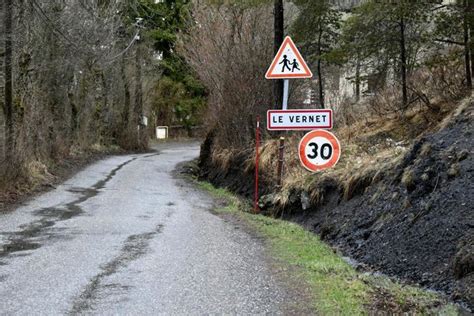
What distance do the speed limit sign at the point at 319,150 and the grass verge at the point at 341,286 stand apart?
74.2 inches

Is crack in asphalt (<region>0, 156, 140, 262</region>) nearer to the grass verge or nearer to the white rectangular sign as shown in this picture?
the grass verge

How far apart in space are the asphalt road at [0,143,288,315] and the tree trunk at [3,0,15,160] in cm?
196

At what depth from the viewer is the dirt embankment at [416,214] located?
614 centimetres

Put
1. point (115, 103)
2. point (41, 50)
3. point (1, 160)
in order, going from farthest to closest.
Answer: point (115, 103), point (41, 50), point (1, 160)

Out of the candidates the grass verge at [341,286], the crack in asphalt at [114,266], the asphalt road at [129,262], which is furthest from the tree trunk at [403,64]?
the crack in asphalt at [114,266]

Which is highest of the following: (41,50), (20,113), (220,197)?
(41,50)

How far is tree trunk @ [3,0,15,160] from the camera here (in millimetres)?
14703

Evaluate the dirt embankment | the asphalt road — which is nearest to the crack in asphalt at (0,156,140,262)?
the asphalt road

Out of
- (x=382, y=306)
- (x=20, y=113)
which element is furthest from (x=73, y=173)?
(x=382, y=306)

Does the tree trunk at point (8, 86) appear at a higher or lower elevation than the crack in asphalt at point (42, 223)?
higher

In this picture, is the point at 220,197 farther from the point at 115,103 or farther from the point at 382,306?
the point at 115,103

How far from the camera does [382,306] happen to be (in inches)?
222

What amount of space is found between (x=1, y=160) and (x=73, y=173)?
6854 millimetres

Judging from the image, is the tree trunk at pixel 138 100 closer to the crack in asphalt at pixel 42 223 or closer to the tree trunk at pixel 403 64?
the crack in asphalt at pixel 42 223
